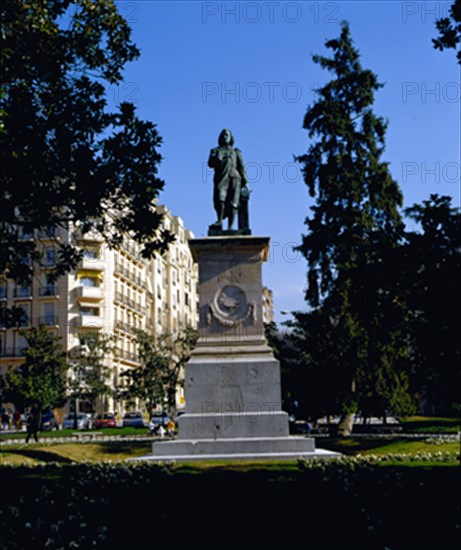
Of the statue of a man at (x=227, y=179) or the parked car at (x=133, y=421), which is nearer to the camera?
the statue of a man at (x=227, y=179)

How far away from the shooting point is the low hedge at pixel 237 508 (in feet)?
23.4

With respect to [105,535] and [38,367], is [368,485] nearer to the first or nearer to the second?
[105,535]

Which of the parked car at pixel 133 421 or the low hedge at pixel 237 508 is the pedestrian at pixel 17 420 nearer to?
the parked car at pixel 133 421

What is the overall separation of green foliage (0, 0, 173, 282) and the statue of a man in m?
4.31

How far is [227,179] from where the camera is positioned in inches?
661

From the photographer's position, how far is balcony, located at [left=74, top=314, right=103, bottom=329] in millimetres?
61938

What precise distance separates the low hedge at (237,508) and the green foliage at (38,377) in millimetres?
30541

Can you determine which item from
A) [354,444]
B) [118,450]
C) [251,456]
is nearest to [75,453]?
[118,450]

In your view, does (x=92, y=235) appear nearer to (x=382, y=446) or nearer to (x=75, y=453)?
(x=75, y=453)

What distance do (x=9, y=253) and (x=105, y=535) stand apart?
549 centimetres

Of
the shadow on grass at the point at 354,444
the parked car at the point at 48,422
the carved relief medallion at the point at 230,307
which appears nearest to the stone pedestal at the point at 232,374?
the carved relief medallion at the point at 230,307

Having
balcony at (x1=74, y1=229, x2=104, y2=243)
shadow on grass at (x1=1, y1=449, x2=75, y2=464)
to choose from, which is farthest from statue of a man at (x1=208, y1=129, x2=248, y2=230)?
shadow on grass at (x1=1, y1=449, x2=75, y2=464)

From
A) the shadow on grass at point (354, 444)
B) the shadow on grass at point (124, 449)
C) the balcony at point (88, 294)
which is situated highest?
the balcony at point (88, 294)

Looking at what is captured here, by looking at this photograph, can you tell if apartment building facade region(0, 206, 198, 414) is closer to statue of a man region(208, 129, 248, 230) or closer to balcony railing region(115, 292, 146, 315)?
balcony railing region(115, 292, 146, 315)
